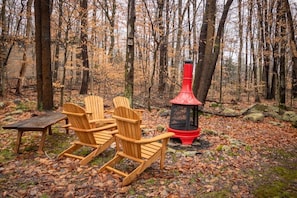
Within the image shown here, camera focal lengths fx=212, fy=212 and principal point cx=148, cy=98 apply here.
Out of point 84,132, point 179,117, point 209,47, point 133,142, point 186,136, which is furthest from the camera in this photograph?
point 209,47

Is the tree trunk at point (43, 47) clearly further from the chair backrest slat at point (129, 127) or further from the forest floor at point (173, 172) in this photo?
the chair backrest slat at point (129, 127)

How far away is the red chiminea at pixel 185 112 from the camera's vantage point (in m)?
4.60

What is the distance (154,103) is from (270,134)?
17.0 feet

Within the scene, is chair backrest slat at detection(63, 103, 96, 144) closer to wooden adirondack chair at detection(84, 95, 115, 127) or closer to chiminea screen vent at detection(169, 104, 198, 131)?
wooden adirondack chair at detection(84, 95, 115, 127)

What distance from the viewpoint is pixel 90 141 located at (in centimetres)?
356

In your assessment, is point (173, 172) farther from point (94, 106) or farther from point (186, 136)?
point (94, 106)

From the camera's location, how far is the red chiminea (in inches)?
181

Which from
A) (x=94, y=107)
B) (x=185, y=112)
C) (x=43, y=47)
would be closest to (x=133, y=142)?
(x=185, y=112)

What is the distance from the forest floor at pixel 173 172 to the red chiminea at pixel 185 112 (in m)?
0.26

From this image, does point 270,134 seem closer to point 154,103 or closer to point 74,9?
point 154,103

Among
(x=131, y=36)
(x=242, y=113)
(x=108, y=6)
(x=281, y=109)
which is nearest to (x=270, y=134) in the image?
(x=242, y=113)

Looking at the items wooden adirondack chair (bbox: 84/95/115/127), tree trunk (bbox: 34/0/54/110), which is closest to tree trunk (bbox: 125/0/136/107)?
wooden adirondack chair (bbox: 84/95/115/127)

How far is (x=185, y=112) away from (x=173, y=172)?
68.9 inches

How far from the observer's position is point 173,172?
132 inches
